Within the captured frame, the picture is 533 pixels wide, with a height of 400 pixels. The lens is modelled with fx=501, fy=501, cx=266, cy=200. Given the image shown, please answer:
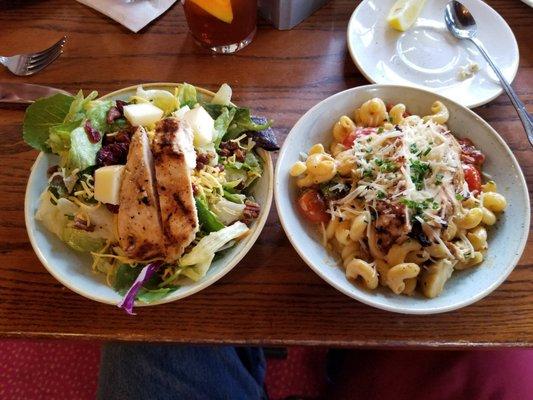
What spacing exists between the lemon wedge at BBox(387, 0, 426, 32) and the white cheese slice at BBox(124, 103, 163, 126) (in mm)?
693

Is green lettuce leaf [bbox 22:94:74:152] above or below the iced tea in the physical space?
below

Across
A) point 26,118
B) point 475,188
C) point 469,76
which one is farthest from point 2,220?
point 469,76

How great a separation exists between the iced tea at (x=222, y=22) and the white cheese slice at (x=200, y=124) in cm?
33

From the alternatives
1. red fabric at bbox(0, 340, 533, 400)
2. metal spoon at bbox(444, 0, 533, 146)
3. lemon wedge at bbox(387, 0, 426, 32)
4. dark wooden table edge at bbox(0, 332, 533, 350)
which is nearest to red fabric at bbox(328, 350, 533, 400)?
red fabric at bbox(0, 340, 533, 400)

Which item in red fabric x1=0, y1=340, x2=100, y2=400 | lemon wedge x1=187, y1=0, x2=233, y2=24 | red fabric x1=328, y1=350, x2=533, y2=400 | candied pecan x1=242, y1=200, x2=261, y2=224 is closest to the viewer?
candied pecan x1=242, y1=200, x2=261, y2=224

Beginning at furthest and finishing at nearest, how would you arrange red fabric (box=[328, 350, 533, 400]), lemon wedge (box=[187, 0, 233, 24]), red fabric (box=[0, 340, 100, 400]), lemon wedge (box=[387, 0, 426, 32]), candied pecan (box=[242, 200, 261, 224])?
red fabric (box=[0, 340, 100, 400]) → lemon wedge (box=[387, 0, 426, 32]) → lemon wedge (box=[187, 0, 233, 24]) → red fabric (box=[328, 350, 533, 400]) → candied pecan (box=[242, 200, 261, 224])

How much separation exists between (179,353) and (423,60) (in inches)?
38.2

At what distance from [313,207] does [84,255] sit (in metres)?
0.46

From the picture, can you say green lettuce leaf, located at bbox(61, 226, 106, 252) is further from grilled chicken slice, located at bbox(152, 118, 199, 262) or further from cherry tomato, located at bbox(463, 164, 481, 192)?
cherry tomato, located at bbox(463, 164, 481, 192)

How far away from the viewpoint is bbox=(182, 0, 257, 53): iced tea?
1.22 m

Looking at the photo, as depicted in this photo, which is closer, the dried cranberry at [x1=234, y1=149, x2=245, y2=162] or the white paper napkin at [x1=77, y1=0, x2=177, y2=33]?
the dried cranberry at [x1=234, y1=149, x2=245, y2=162]

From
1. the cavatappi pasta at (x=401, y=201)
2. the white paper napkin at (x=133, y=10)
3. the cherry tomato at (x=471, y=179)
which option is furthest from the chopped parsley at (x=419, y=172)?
the white paper napkin at (x=133, y=10)

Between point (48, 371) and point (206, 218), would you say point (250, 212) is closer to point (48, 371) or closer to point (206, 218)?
point (206, 218)

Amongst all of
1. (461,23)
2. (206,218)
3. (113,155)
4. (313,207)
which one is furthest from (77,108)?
(461,23)
